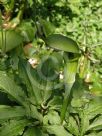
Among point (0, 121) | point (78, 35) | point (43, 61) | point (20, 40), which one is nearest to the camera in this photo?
point (0, 121)

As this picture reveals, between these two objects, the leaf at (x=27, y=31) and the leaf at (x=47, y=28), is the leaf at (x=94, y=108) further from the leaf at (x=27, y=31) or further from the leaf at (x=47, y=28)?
the leaf at (x=27, y=31)

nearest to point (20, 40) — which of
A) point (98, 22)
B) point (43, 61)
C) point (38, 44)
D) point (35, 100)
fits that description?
point (43, 61)

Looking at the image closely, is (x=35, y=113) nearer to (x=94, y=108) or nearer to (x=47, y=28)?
(x=94, y=108)

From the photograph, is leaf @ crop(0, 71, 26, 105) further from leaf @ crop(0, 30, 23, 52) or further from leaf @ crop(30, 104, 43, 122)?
leaf @ crop(0, 30, 23, 52)

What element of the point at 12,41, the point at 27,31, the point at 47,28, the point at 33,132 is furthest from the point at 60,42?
the point at 27,31

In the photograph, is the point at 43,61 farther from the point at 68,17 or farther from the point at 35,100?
the point at 68,17

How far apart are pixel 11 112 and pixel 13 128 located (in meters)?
0.11

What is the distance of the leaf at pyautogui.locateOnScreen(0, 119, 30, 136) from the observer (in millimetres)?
1987

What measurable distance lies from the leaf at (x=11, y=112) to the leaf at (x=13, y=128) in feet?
0.13

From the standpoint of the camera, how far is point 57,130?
6.73ft

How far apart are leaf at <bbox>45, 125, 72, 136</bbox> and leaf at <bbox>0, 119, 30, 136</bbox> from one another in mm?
125

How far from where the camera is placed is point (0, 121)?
6.61 ft

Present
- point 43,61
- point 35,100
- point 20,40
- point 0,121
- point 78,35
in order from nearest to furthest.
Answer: point 0,121
point 35,100
point 43,61
point 20,40
point 78,35

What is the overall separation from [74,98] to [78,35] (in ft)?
6.02
